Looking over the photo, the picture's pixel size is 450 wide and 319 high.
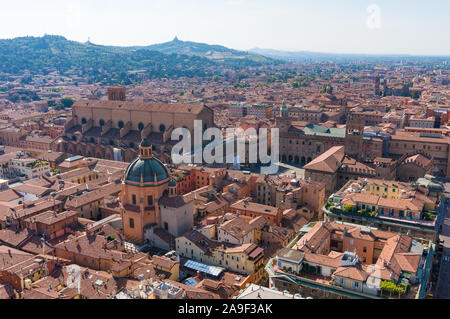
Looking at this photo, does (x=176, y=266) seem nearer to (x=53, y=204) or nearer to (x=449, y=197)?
(x=53, y=204)

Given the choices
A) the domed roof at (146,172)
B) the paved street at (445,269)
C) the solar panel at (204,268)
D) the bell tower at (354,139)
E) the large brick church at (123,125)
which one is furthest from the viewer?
the large brick church at (123,125)

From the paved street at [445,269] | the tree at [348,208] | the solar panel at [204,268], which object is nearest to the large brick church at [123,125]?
the tree at [348,208]

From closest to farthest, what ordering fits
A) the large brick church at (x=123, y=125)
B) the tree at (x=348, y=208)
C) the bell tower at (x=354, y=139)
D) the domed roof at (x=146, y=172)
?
the domed roof at (x=146, y=172) < the tree at (x=348, y=208) < the bell tower at (x=354, y=139) < the large brick church at (x=123, y=125)

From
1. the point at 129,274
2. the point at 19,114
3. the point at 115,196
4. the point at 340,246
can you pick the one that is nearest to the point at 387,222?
the point at 340,246

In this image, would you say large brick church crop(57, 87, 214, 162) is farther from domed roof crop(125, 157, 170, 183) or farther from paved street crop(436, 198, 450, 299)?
paved street crop(436, 198, 450, 299)

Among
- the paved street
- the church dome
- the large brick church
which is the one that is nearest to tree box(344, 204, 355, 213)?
the paved street

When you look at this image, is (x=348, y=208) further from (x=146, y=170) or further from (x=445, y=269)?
(x=146, y=170)

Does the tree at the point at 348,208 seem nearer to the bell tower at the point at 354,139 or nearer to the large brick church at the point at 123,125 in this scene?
the bell tower at the point at 354,139
